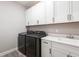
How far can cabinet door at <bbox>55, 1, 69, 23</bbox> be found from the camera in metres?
2.33

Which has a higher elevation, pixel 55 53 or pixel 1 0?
pixel 1 0

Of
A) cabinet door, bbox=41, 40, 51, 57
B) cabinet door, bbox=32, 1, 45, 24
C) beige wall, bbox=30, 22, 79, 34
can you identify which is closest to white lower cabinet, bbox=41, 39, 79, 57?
cabinet door, bbox=41, 40, 51, 57

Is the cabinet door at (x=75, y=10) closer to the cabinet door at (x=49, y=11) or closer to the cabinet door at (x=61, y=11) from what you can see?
the cabinet door at (x=61, y=11)

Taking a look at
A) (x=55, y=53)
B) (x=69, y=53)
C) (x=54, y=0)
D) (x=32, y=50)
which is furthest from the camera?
(x=32, y=50)

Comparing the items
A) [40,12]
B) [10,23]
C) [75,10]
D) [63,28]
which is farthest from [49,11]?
[10,23]

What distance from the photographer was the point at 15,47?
4.71 meters

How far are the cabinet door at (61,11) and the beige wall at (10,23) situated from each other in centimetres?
257

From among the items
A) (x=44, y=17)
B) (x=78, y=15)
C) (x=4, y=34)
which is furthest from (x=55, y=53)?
(x=4, y=34)

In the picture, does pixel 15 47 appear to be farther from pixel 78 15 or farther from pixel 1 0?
pixel 78 15

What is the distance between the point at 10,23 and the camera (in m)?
4.44

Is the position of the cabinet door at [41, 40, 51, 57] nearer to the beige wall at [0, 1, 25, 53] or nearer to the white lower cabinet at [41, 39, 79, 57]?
the white lower cabinet at [41, 39, 79, 57]

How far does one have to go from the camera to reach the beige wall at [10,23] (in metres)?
4.15

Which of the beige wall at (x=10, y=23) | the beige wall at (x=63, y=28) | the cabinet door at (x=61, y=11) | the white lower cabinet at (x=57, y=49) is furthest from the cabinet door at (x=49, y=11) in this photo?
the beige wall at (x=10, y=23)

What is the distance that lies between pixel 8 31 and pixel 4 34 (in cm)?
24
